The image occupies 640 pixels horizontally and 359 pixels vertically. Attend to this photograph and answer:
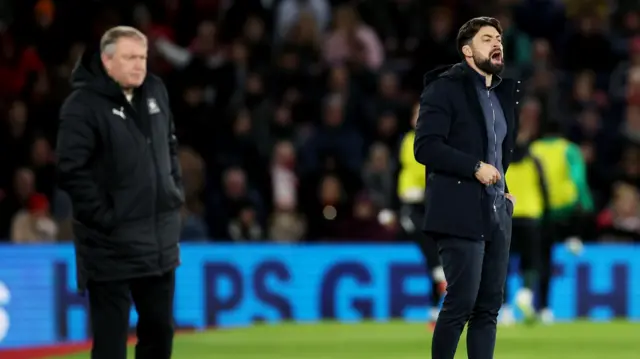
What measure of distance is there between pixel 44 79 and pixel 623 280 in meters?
7.85

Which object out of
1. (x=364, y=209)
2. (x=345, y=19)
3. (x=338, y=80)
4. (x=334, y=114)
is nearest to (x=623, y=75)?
(x=345, y=19)

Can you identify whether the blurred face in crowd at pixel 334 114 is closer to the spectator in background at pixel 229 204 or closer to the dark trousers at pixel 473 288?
the spectator in background at pixel 229 204

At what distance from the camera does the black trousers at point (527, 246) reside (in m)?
14.6

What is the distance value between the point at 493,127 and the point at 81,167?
2219 millimetres

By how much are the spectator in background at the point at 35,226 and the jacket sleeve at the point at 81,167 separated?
9.08 meters

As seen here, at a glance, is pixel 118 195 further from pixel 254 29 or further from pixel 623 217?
pixel 254 29

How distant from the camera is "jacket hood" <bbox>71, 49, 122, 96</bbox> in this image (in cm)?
819

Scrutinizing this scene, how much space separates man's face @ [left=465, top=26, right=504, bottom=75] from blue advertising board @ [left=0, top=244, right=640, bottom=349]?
26.9 feet

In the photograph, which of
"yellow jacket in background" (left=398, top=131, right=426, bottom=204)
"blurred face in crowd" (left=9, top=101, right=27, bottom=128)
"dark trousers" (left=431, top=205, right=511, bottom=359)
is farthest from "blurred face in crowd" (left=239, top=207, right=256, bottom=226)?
"dark trousers" (left=431, top=205, right=511, bottom=359)

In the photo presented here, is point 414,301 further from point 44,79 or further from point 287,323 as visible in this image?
point 44,79

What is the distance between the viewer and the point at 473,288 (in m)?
8.02

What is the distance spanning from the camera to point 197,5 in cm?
2055

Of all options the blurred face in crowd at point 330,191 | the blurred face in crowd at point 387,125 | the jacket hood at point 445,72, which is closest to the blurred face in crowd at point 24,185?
the blurred face in crowd at point 330,191

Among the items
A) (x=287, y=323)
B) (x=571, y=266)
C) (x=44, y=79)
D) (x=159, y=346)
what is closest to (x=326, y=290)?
(x=287, y=323)
